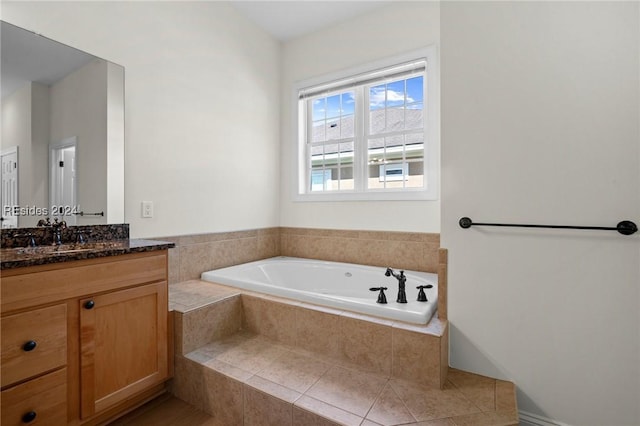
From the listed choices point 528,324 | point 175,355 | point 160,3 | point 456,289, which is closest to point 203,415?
point 175,355

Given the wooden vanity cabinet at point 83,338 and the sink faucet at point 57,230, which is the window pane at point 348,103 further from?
the sink faucet at point 57,230

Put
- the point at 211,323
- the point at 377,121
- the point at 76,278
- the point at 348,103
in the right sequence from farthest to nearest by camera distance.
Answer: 1. the point at 348,103
2. the point at 377,121
3. the point at 211,323
4. the point at 76,278

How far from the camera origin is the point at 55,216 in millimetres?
1711

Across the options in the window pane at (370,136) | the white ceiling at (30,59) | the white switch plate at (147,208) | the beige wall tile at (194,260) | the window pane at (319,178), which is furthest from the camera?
the window pane at (319,178)

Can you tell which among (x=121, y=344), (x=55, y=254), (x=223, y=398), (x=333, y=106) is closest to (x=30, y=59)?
(x=55, y=254)

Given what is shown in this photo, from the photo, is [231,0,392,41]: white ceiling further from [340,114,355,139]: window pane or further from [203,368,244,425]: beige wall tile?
[203,368,244,425]: beige wall tile

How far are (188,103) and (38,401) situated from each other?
207cm

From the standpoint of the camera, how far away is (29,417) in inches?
44.2

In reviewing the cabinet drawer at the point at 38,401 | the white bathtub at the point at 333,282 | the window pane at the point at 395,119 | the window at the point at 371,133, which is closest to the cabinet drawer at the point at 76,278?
the cabinet drawer at the point at 38,401

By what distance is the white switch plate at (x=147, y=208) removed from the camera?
2120 millimetres

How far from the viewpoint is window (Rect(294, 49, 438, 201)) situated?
8.54 feet

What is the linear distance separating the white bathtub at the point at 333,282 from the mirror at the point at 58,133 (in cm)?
101

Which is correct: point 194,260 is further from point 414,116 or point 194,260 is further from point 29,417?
point 414,116

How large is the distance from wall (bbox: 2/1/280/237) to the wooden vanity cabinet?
0.75 meters
